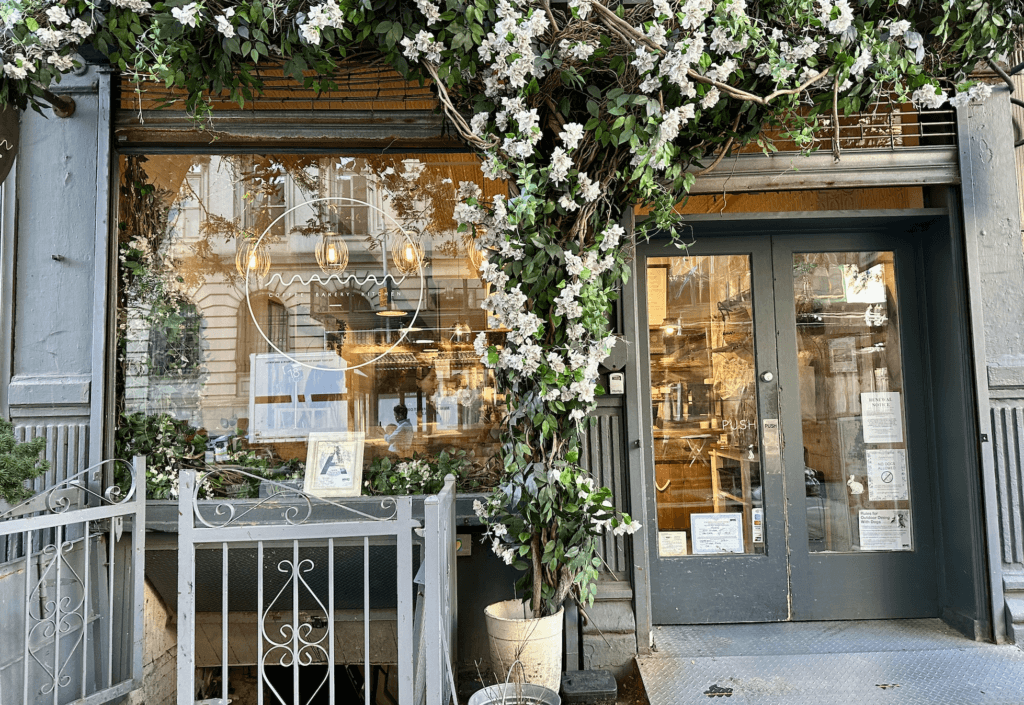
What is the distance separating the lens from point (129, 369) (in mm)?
4477

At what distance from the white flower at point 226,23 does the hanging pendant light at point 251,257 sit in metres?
1.58

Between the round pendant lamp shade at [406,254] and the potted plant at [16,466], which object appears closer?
the potted plant at [16,466]

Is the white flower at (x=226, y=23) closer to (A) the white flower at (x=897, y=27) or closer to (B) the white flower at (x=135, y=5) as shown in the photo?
(B) the white flower at (x=135, y=5)

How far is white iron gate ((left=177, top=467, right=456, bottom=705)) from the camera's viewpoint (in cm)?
289

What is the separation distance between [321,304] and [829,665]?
3674mm

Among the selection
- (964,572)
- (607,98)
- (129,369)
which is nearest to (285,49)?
(607,98)

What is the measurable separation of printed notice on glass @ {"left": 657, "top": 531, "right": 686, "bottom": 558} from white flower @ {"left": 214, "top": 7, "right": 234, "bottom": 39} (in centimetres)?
365

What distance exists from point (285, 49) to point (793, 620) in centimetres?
432

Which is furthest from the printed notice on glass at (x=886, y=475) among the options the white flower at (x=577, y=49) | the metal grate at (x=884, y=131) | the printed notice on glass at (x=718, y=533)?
the white flower at (x=577, y=49)

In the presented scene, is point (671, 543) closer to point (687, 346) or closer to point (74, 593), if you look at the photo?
point (687, 346)

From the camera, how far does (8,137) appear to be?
377 centimetres

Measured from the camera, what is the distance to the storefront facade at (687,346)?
4.11 metres

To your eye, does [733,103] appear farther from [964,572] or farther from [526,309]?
[964,572]

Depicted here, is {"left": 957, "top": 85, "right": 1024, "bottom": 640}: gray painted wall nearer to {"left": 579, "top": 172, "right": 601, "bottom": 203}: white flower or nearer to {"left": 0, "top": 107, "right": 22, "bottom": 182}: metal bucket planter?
{"left": 579, "top": 172, "right": 601, "bottom": 203}: white flower
